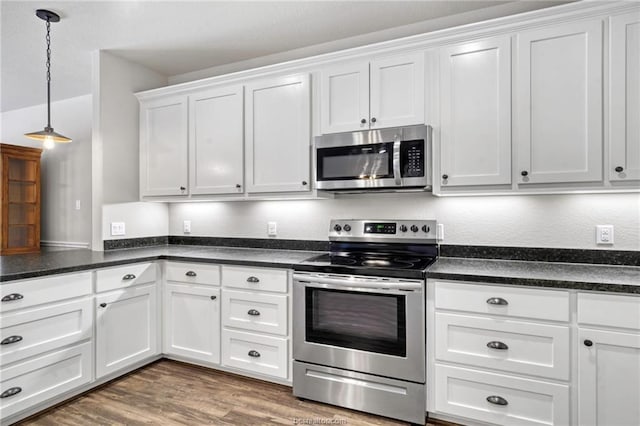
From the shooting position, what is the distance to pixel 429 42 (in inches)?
90.2

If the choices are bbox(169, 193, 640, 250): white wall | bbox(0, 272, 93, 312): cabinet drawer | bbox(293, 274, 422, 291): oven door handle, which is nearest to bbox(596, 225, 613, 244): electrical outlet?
bbox(169, 193, 640, 250): white wall

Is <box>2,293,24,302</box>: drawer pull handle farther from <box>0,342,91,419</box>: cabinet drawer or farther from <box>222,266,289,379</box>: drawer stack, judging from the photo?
<box>222,266,289,379</box>: drawer stack

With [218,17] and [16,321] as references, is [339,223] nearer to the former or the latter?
[218,17]

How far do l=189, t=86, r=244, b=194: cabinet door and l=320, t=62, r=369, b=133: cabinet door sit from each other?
0.75 m

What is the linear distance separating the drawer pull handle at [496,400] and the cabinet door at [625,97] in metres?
1.33

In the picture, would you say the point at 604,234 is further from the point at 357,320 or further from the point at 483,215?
the point at 357,320

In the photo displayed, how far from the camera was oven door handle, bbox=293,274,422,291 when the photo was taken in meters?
2.06

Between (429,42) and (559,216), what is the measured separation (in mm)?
1390

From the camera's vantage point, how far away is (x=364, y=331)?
2189mm

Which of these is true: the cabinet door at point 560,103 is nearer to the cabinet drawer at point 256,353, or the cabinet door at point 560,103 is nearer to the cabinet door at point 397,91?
the cabinet door at point 397,91

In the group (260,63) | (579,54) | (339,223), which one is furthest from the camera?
(260,63)

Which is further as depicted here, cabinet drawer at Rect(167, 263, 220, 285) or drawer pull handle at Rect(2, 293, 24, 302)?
cabinet drawer at Rect(167, 263, 220, 285)

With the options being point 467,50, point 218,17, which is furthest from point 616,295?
point 218,17

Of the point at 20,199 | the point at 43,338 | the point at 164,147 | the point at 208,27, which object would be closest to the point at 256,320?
the point at 43,338
